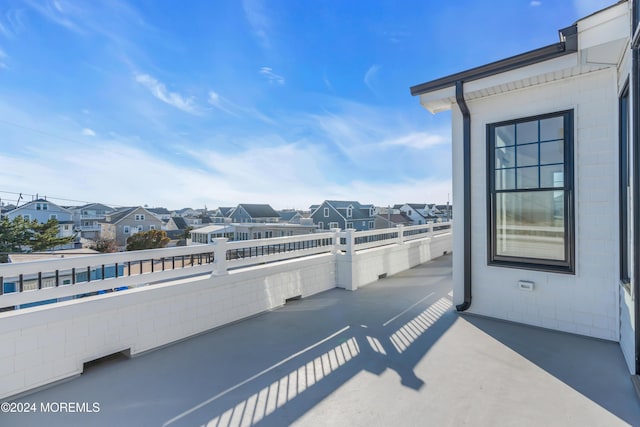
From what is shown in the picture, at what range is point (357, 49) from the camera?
7.82 m

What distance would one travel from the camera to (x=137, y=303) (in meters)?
2.93

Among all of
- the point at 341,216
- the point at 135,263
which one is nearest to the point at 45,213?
the point at 341,216

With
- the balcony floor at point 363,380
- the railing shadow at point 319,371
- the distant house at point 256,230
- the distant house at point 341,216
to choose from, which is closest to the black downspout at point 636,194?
the balcony floor at point 363,380

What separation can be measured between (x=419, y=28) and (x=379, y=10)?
3.64 feet

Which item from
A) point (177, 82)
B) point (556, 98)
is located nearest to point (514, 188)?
point (556, 98)

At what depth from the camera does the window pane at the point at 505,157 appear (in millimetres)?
3885

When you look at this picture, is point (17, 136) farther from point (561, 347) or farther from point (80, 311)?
point (561, 347)

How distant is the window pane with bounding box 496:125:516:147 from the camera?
3.86 meters

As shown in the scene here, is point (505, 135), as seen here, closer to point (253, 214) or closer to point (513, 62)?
point (513, 62)

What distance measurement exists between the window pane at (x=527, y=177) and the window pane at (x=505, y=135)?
0.42 m

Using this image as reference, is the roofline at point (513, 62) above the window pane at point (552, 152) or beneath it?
above

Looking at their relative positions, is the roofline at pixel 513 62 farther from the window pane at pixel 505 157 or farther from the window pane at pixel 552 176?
the window pane at pixel 552 176

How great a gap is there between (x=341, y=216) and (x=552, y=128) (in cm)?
2537

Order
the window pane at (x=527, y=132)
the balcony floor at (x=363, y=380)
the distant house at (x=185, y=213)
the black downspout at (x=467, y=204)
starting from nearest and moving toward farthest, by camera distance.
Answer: the balcony floor at (x=363, y=380), the window pane at (x=527, y=132), the black downspout at (x=467, y=204), the distant house at (x=185, y=213)
